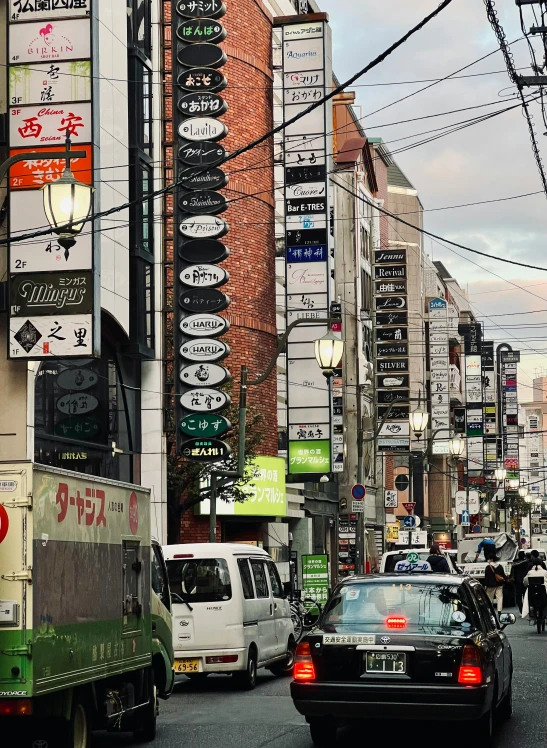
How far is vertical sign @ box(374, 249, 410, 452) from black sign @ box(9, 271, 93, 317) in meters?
45.7

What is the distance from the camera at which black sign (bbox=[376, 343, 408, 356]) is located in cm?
6856

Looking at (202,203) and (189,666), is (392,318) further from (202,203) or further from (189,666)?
(189,666)

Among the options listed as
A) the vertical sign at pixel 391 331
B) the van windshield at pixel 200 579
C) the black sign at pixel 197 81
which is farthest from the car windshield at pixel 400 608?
the vertical sign at pixel 391 331

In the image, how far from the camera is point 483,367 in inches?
4126

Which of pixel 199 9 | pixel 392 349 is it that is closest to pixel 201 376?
pixel 199 9

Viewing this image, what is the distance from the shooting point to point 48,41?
22797 mm

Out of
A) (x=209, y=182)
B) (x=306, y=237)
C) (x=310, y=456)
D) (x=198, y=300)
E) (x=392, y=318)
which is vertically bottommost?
(x=310, y=456)

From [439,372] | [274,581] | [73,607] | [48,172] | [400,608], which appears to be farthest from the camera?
[439,372]

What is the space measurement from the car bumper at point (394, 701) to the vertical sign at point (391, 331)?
181ft

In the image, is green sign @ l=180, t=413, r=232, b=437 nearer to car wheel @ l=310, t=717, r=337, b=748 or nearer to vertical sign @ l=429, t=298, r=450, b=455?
car wheel @ l=310, t=717, r=337, b=748

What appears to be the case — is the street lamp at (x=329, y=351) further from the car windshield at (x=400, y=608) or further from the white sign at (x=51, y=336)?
the car windshield at (x=400, y=608)

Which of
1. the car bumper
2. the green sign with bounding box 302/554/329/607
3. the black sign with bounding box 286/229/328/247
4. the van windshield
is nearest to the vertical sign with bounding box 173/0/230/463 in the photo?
the green sign with bounding box 302/554/329/607

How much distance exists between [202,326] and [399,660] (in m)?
19.4

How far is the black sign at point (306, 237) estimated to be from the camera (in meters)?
41.1
